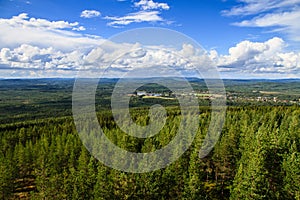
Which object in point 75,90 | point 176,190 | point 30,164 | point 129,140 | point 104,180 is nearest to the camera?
point 75,90

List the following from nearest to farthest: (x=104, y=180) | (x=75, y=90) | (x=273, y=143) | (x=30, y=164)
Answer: (x=75, y=90), (x=104, y=180), (x=273, y=143), (x=30, y=164)

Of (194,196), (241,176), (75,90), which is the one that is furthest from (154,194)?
(75,90)

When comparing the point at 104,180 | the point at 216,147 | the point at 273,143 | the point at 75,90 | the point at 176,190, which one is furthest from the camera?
the point at 216,147

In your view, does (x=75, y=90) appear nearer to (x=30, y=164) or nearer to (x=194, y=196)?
(x=194, y=196)

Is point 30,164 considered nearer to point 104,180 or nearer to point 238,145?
point 104,180

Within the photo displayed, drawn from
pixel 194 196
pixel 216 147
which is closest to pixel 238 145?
pixel 216 147

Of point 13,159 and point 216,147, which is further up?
point 216,147

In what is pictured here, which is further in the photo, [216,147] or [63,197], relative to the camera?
[216,147]

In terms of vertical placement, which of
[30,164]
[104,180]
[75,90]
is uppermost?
[75,90]

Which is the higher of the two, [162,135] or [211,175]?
[162,135]
